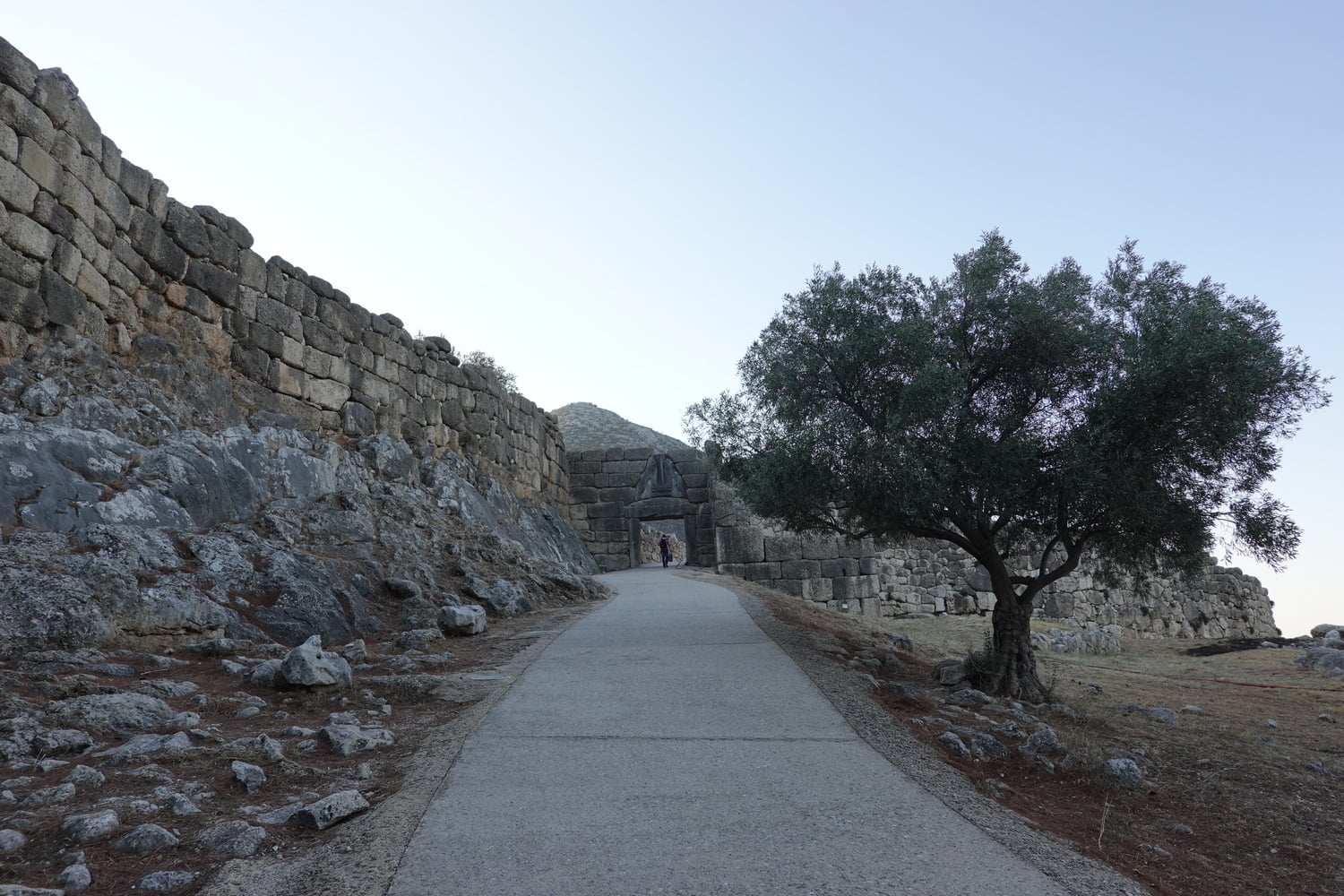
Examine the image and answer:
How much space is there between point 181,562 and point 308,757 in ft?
11.8

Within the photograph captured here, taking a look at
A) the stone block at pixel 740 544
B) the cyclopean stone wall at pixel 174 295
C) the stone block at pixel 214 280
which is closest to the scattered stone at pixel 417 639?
the cyclopean stone wall at pixel 174 295

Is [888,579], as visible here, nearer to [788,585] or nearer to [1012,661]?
[788,585]

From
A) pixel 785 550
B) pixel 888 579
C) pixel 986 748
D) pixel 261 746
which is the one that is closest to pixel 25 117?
pixel 261 746

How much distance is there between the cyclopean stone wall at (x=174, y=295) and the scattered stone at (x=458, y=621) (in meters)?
3.97

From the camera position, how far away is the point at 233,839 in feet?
10.8

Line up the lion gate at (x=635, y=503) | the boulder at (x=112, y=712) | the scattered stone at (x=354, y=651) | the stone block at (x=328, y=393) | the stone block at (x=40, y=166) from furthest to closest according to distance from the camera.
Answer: the lion gate at (x=635, y=503), the stone block at (x=328, y=393), the stone block at (x=40, y=166), the scattered stone at (x=354, y=651), the boulder at (x=112, y=712)

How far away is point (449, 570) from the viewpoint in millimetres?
11016

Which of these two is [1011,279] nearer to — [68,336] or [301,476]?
[301,476]

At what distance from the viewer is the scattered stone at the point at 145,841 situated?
3.17m

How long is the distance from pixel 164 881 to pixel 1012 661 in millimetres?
7538

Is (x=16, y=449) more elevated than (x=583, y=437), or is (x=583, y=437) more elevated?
(x=583, y=437)

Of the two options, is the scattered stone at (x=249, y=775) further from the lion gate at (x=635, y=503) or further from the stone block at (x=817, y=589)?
the lion gate at (x=635, y=503)

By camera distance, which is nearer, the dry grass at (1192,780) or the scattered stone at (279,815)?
the scattered stone at (279,815)

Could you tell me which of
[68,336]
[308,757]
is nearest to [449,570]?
[68,336]
